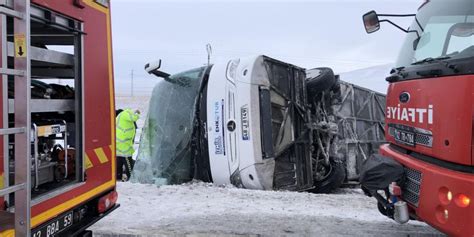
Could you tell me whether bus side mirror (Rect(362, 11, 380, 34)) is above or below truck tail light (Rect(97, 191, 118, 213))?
above

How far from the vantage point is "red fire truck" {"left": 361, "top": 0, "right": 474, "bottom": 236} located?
283cm

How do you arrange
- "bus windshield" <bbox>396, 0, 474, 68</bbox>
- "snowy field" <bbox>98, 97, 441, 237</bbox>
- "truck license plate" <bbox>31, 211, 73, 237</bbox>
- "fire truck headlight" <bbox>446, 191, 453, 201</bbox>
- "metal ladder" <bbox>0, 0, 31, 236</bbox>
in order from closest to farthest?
"metal ladder" <bbox>0, 0, 31, 236</bbox>, "truck license plate" <bbox>31, 211, 73, 237</bbox>, "fire truck headlight" <bbox>446, 191, 453, 201</bbox>, "bus windshield" <bbox>396, 0, 474, 68</bbox>, "snowy field" <bbox>98, 97, 441, 237</bbox>

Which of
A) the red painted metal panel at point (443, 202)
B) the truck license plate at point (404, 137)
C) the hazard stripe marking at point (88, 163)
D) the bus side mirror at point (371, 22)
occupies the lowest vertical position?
the red painted metal panel at point (443, 202)

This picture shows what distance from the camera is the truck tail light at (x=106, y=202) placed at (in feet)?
11.7

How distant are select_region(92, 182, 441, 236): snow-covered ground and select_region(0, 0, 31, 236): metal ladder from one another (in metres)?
2.36

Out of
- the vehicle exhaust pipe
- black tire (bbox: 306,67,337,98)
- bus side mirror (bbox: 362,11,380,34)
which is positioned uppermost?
bus side mirror (bbox: 362,11,380,34)

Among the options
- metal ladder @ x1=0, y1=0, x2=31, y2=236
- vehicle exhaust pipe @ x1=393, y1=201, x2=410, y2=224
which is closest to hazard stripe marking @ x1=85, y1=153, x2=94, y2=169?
metal ladder @ x1=0, y1=0, x2=31, y2=236

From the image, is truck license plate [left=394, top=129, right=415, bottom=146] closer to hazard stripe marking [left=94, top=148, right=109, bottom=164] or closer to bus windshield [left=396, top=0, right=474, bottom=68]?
bus windshield [left=396, top=0, right=474, bottom=68]

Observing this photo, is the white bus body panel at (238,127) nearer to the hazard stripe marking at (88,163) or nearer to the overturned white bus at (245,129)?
the overturned white bus at (245,129)

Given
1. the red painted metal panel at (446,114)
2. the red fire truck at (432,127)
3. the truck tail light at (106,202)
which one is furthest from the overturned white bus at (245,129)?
the red painted metal panel at (446,114)

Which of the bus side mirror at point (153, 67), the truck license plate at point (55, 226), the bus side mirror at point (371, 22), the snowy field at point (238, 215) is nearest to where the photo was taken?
the truck license plate at point (55, 226)

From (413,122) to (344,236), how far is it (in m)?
1.54

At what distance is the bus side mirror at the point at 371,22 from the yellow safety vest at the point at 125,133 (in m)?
5.62

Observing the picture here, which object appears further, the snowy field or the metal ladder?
the snowy field
